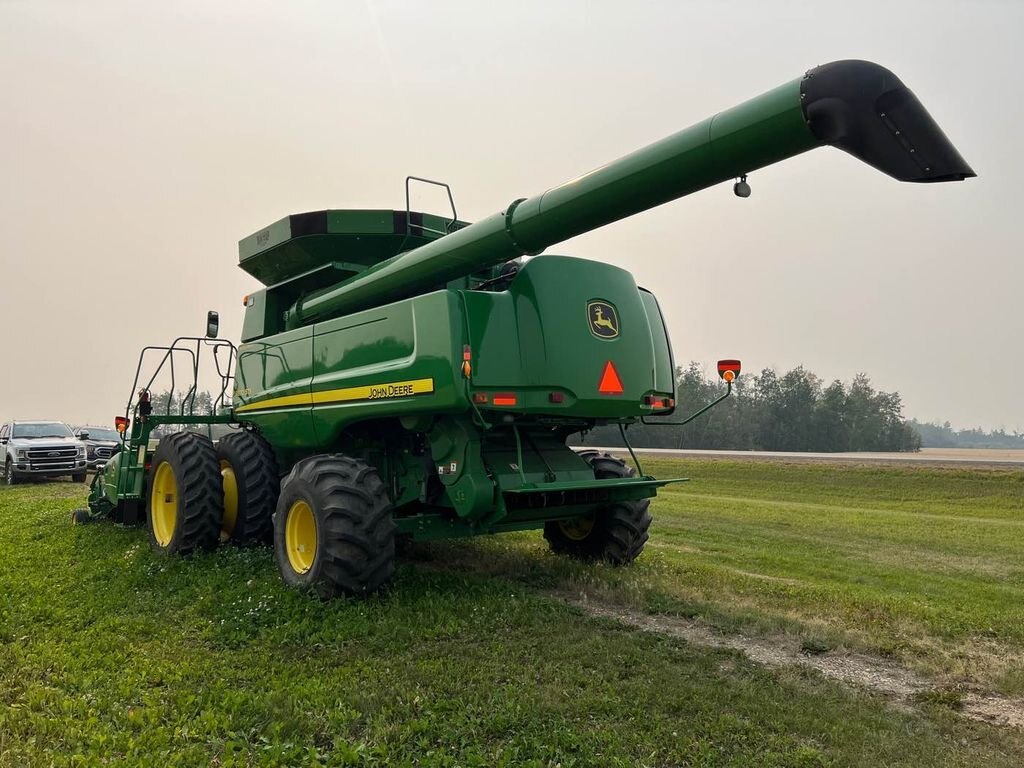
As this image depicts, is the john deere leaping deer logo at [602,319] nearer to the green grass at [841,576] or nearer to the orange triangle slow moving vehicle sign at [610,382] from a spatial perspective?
the orange triangle slow moving vehicle sign at [610,382]

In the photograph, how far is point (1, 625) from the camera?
17.1 feet

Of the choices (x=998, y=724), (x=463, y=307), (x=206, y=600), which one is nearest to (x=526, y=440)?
(x=463, y=307)

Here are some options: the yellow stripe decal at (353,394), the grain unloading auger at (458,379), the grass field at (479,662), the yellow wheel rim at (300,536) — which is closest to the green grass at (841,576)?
the grass field at (479,662)

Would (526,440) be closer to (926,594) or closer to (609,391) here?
(609,391)

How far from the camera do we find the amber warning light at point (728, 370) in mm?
6121

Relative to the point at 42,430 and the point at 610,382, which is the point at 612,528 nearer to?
the point at 610,382

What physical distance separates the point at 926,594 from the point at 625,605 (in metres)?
3.29

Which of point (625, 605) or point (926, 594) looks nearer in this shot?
point (625, 605)

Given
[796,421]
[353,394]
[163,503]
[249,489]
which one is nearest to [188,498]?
[249,489]

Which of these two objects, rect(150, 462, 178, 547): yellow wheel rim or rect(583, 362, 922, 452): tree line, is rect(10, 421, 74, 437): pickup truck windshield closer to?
rect(150, 462, 178, 547): yellow wheel rim

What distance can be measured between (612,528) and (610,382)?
1.99 meters

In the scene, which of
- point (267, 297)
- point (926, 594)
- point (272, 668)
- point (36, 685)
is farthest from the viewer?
point (267, 297)

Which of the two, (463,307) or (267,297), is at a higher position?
(267,297)

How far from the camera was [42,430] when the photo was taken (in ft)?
61.1
